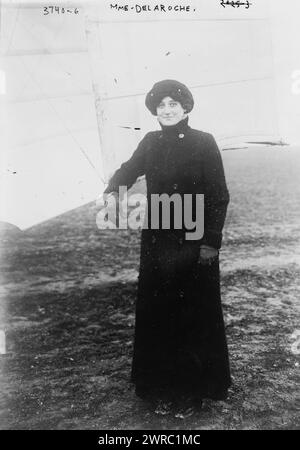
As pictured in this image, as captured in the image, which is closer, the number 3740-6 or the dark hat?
the dark hat

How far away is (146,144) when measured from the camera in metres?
3.11

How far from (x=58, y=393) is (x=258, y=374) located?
4.90 ft

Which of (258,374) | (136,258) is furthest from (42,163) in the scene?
(136,258)

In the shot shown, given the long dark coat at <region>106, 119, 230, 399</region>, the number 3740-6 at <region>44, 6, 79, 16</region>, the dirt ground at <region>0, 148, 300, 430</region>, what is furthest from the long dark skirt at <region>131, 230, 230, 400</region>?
the number 3740-6 at <region>44, 6, 79, 16</region>

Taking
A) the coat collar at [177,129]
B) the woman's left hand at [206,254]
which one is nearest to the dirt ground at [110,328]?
the woman's left hand at [206,254]

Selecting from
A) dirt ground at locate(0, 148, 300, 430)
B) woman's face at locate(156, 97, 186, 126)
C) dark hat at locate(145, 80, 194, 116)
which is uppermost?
dark hat at locate(145, 80, 194, 116)

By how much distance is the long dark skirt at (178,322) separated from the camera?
3.04m

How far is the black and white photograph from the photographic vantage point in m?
3.04

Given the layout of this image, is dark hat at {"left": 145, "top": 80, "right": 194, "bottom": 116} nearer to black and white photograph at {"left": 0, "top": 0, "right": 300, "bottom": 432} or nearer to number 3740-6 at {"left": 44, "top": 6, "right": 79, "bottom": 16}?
black and white photograph at {"left": 0, "top": 0, "right": 300, "bottom": 432}

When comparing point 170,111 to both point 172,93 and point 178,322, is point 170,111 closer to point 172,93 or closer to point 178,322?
point 172,93

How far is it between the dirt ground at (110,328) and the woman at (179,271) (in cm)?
26

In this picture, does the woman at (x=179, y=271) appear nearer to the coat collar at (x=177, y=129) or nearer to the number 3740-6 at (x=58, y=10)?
the coat collar at (x=177, y=129)

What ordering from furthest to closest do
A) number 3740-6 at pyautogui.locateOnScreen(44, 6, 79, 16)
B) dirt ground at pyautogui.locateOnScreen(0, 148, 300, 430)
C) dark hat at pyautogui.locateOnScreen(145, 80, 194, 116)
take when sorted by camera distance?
1. number 3740-6 at pyautogui.locateOnScreen(44, 6, 79, 16)
2. dirt ground at pyautogui.locateOnScreen(0, 148, 300, 430)
3. dark hat at pyautogui.locateOnScreen(145, 80, 194, 116)

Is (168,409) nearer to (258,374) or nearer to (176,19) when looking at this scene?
(258,374)
